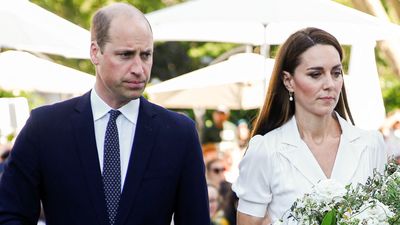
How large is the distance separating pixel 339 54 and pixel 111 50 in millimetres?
1466

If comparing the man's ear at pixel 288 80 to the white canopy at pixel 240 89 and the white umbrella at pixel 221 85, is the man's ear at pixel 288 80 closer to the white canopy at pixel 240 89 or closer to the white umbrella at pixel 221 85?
the white canopy at pixel 240 89

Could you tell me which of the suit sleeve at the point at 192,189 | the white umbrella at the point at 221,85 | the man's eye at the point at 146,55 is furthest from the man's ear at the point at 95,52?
the white umbrella at the point at 221,85

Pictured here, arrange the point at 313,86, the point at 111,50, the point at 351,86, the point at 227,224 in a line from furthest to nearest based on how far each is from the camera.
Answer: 1. the point at 351,86
2. the point at 227,224
3. the point at 313,86
4. the point at 111,50

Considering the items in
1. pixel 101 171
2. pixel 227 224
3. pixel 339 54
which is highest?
pixel 339 54

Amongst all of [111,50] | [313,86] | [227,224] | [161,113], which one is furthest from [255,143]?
[227,224]

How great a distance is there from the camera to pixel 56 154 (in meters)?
5.38

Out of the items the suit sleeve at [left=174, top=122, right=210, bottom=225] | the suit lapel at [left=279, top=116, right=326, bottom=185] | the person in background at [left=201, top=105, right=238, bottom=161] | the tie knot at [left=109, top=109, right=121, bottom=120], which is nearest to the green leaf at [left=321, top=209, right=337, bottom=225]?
the suit sleeve at [left=174, top=122, right=210, bottom=225]

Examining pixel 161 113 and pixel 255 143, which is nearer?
pixel 161 113

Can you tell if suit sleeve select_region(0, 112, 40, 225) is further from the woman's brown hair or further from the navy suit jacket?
the woman's brown hair

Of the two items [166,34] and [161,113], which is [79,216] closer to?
[161,113]

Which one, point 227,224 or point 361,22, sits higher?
point 361,22

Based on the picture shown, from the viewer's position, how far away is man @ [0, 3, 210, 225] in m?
5.27

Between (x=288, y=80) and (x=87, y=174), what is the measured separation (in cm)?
151

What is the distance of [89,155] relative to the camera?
5336 millimetres
